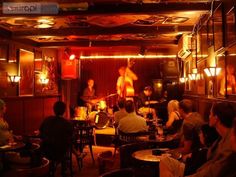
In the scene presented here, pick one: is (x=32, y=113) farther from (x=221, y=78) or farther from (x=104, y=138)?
(x=221, y=78)

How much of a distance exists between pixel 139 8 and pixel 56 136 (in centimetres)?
288

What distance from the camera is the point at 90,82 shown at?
44.3 feet

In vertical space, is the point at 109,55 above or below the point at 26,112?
above

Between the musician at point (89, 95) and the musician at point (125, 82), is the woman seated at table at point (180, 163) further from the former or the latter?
the musician at point (89, 95)

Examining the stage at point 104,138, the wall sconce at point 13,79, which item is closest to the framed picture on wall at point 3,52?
the wall sconce at point 13,79

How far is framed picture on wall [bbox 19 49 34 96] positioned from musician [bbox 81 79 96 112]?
135 inches

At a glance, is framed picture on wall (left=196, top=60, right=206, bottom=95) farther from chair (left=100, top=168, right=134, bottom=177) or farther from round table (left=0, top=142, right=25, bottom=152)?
chair (left=100, top=168, right=134, bottom=177)

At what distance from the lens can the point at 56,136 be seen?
562cm

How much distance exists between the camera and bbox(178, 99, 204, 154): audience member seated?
15.4 feet

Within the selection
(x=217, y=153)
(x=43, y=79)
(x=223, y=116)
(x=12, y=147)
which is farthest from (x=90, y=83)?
(x=217, y=153)

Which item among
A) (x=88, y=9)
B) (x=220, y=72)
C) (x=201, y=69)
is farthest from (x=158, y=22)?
(x=220, y=72)

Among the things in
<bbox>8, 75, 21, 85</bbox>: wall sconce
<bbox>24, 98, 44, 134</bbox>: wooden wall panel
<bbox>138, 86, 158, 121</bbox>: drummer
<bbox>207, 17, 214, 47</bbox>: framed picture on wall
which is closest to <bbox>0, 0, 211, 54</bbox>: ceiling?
<bbox>207, 17, 214, 47</bbox>: framed picture on wall

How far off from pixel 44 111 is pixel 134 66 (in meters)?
4.61

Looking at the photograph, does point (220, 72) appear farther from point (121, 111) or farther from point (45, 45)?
point (45, 45)
